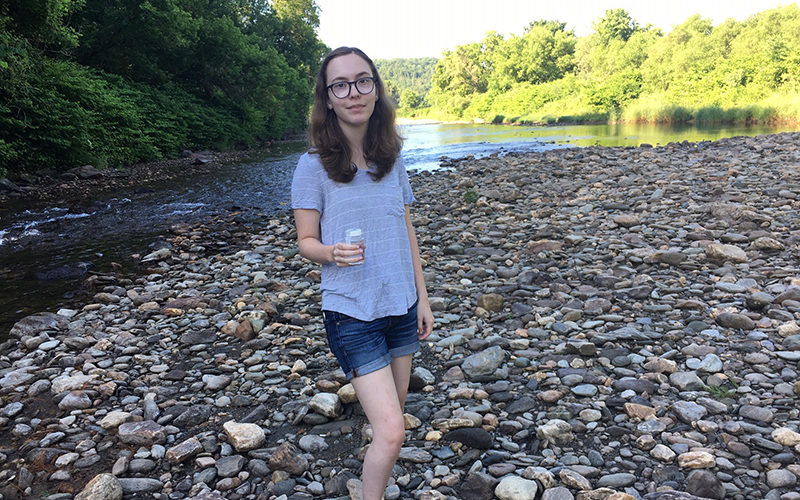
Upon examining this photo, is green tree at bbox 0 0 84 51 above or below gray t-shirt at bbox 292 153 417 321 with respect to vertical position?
above

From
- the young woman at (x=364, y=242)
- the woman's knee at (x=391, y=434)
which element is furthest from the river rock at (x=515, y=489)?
the woman's knee at (x=391, y=434)

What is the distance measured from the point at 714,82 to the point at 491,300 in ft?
145

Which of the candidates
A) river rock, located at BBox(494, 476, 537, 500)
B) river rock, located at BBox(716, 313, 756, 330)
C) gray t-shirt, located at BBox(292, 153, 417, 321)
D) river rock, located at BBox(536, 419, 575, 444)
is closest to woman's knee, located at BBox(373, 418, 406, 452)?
gray t-shirt, located at BBox(292, 153, 417, 321)

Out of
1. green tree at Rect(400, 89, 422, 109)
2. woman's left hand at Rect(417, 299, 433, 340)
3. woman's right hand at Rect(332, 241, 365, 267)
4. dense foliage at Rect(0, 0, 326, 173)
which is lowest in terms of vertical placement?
woman's left hand at Rect(417, 299, 433, 340)

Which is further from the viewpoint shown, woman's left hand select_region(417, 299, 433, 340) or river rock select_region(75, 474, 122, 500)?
river rock select_region(75, 474, 122, 500)

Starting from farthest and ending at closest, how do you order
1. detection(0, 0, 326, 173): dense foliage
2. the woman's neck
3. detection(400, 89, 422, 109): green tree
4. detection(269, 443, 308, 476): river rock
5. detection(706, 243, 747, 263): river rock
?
detection(400, 89, 422, 109): green tree, detection(0, 0, 326, 173): dense foliage, detection(706, 243, 747, 263): river rock, detection(269, 443, 308, 476): river rock, the woman's neck

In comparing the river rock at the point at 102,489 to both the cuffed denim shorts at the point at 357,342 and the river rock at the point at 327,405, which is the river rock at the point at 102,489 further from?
the cuffed denim shorts at the point at 357,342

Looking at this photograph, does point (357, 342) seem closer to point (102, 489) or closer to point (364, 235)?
point (364, 235)

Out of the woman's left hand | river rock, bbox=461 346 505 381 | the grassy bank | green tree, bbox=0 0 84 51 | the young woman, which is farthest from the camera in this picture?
the grassy bank

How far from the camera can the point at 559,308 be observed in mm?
5000

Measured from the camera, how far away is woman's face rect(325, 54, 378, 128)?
2314mm

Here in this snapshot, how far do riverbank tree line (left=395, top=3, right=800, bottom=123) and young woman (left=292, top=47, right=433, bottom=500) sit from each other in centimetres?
3394

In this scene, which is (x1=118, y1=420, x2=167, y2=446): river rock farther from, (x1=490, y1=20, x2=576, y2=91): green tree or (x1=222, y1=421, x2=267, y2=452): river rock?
(x1=490, y1=20, x2=576, y2=91): green tree

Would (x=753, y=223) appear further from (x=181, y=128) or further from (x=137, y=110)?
(x=181, y=128)
